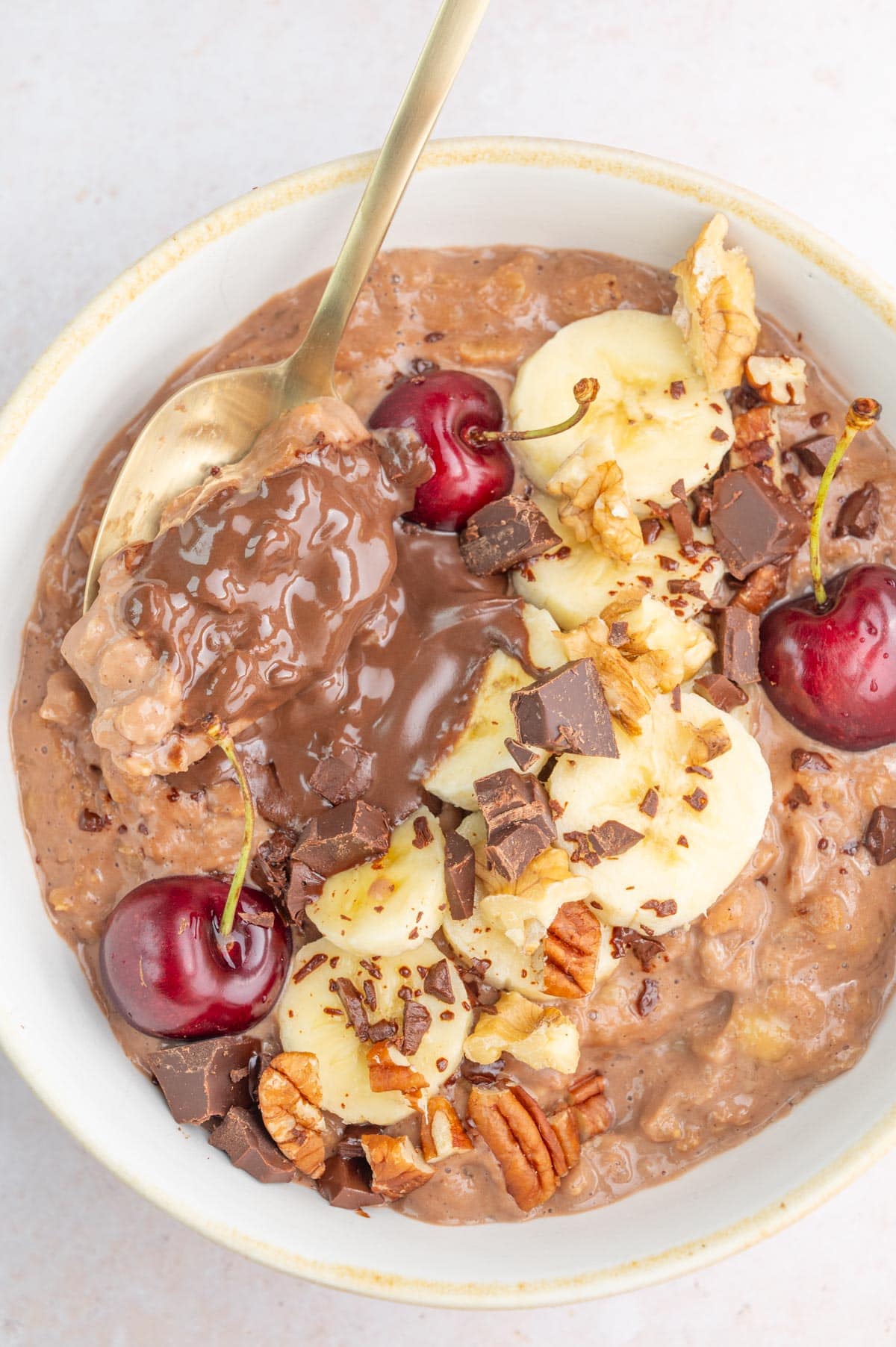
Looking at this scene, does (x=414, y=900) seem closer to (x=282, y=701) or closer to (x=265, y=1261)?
(x=282, y=701)

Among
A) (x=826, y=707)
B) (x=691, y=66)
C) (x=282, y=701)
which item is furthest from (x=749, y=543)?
(x=691, y=66)

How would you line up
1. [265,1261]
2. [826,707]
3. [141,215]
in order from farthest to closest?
[141,215], [826,707], [265,1261]

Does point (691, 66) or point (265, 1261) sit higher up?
point (691, 66)

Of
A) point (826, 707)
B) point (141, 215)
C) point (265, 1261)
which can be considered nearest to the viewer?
point (265, 1261)

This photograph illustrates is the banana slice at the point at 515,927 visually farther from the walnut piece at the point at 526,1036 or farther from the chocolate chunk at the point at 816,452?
the chocolate chunk at the point at 816,452

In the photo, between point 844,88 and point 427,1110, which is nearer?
point 427,1110

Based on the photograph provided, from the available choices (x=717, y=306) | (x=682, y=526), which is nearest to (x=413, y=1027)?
(x=682, y=526)
